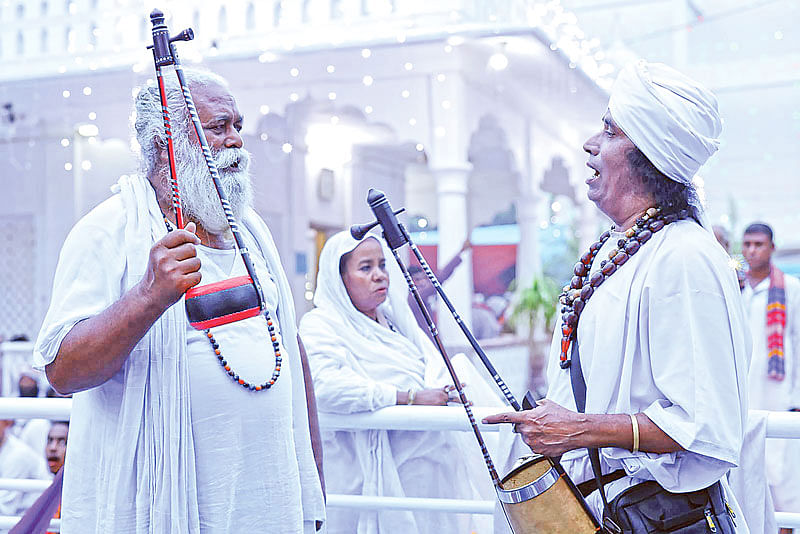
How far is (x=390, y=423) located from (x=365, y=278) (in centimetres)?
89

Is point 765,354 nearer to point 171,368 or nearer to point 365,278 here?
point 365,278

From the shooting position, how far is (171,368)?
1837mm

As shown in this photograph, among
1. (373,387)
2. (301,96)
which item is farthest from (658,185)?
(301,96)

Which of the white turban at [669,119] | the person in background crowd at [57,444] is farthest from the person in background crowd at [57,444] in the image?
the white turban at [669,119]

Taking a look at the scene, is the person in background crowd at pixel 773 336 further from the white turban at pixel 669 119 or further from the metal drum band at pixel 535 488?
the metal drum band at pixel 535 488

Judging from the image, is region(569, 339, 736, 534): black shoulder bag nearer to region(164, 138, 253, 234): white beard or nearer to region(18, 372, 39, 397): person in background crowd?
region(164, 138, 253, 234): white beard

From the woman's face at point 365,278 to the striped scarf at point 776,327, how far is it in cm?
279

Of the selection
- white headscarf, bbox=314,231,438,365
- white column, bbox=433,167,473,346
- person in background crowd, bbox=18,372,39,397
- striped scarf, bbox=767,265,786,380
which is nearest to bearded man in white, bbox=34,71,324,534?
white headscarf, bbox=314,231,438,365

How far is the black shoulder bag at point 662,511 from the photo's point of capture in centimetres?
173

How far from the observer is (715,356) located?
1.71 meters

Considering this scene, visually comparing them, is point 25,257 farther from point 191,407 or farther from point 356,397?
point 191,407

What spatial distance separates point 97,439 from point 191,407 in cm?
19

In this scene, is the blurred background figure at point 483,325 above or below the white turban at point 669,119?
below

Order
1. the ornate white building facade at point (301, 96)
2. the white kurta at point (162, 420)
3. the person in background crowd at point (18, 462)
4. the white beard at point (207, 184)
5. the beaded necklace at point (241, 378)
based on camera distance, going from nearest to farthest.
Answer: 1. the white kurta at point (162, 420)
2. the beaded necklace at point (241, 378)
3. the white beard at point (207, 184)
4. the person in background crowd at point (18, 462)
5. the ornate white building facade at point (301, 96)
